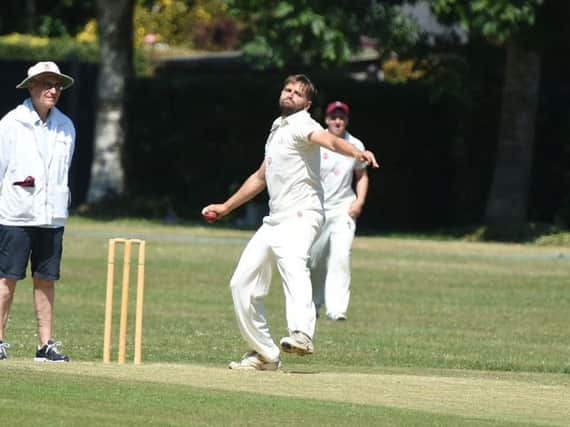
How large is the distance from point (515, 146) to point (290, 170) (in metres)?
19.7

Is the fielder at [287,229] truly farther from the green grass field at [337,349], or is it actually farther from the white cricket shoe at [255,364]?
the green grass field at [337,349]

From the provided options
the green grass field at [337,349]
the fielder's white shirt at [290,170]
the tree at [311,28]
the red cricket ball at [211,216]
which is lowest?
the green grass field at [337,349]

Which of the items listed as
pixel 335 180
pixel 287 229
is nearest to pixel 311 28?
pixel 335 180

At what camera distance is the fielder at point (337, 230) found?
58.1ft

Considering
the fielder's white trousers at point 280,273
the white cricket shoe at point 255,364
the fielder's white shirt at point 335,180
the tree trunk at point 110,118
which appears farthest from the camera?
the tree trunk at point 110,118

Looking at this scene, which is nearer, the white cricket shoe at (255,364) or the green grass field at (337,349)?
the green grass field at (337,349)

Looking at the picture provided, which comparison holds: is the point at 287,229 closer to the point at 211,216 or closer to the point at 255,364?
the point at 211,216

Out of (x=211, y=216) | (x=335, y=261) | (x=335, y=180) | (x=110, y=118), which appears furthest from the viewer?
(x=110, y=118)

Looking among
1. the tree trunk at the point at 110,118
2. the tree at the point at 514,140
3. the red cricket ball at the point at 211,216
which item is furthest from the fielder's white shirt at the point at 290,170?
the tree trunk at the point at 110,118

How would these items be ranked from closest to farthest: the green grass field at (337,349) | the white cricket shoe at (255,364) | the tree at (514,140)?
1. the green grass field at (337,349)
2. the white cricket shoe at (255,364)
3. the tree at (514,140)

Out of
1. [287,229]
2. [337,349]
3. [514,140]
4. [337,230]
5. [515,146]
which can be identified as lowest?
[337,349]

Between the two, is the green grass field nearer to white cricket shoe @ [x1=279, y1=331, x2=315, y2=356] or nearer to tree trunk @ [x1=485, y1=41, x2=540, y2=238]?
white cricket shoe @ [x1=279, y1=331, x2=315, y2=356]

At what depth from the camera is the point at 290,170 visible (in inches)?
487

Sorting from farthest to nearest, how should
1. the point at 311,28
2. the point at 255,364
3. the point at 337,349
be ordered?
the point at 311,28, the point at 337,349, the point at 255,364
